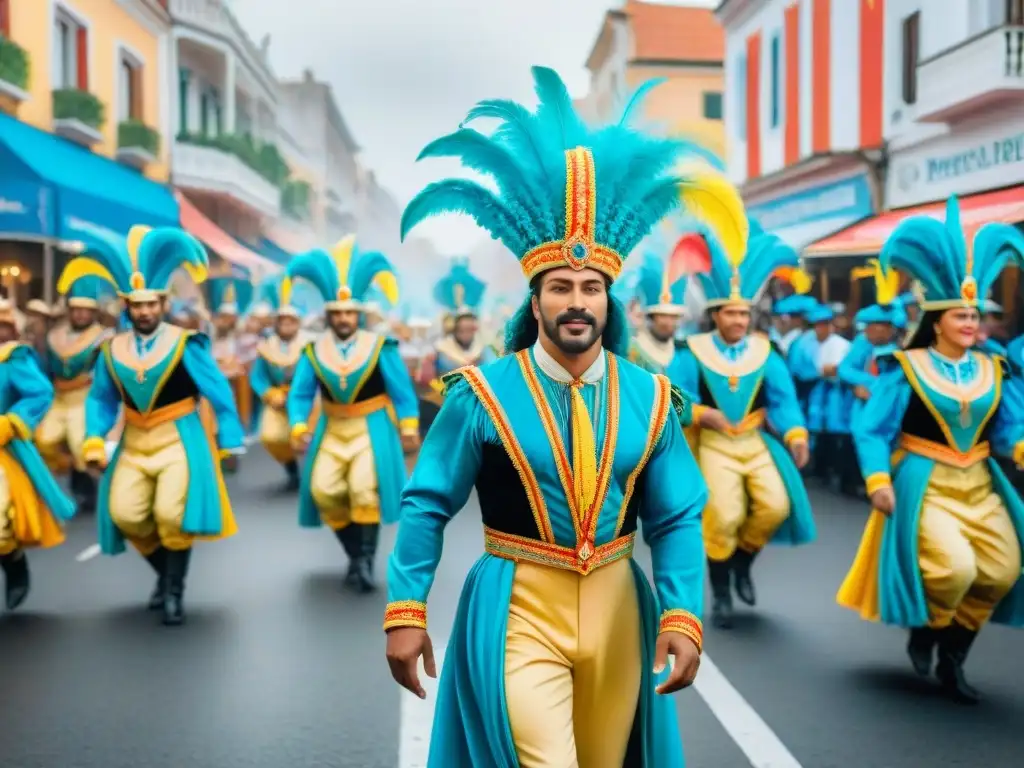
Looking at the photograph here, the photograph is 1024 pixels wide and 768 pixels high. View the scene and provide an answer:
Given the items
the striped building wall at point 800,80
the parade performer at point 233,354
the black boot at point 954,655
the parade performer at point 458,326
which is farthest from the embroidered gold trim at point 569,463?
the striped building wall at point 800,80

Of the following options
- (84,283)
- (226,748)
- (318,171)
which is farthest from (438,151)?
(318,171)

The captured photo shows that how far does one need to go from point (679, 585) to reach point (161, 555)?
5.26m

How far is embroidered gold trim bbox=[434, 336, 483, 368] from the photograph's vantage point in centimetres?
1584

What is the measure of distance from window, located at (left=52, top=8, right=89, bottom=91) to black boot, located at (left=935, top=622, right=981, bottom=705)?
1960 cm

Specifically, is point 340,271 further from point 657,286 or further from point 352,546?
point 657,286

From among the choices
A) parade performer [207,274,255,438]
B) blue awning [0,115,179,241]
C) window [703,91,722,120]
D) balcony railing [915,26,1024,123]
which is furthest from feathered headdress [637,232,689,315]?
window [703,91,722,120]

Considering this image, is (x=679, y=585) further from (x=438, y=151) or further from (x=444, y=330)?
(x=444, y=330)

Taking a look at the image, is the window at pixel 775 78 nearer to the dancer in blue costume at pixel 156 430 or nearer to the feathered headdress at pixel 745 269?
the feathered headdress at pixel 745 269

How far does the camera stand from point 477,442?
3672 millimetres

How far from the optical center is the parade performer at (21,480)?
7789 millimetres

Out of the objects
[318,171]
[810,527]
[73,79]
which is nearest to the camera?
[810,527]

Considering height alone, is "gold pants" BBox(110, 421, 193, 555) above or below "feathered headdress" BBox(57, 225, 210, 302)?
below

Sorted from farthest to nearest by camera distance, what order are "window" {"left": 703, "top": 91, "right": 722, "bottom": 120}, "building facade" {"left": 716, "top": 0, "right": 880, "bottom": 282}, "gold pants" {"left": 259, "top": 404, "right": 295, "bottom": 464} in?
1. "window" {"left": 703, "top": 91, "right": 722, "bottom": 120}
2. "building facade" {"left": 716, "top": 0, "right": 880, "bottom": 282}
3. "gold pants" {"left": 259, "top": 404, "right": 295, "bottom": 464}

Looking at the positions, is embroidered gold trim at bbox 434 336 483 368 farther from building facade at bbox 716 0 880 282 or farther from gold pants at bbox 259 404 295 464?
building facade at bbox 716 0 880 282
